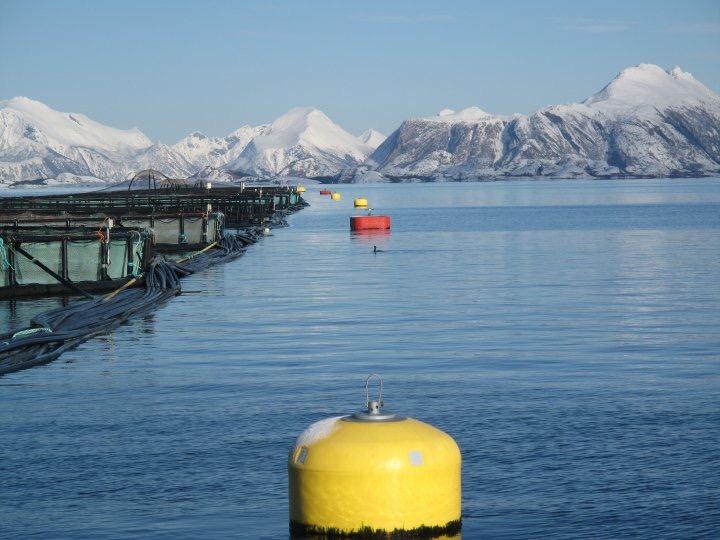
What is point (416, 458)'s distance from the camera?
10.5m

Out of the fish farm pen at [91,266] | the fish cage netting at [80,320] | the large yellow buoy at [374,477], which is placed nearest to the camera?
the large yellow buoy at [374,477]

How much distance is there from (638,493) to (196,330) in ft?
60.2

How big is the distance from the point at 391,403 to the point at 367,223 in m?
74.3

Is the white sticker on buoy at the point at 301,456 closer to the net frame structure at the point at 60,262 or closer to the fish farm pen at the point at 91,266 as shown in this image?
the fish farm pen at the point at 91,266

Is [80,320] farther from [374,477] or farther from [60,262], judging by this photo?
[374,477]

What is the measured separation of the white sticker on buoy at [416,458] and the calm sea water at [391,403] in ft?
7.31

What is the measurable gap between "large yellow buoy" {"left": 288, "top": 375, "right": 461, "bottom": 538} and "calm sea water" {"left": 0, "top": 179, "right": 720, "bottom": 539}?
5.59 feet

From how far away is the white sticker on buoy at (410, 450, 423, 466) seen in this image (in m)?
10.5

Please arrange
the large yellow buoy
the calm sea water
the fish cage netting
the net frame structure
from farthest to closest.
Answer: the net frame structure, the fish cage netting, the calm sea water, the large yellow buoy

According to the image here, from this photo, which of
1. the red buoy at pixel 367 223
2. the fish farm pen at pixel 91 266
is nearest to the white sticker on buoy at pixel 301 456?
the fish farm pen at pixel 91 266

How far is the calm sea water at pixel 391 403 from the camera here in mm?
13453

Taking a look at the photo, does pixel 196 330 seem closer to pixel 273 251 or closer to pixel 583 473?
pixel 583 473

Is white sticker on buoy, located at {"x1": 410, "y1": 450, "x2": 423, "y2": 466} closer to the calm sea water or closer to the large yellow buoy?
the large yellow buoy

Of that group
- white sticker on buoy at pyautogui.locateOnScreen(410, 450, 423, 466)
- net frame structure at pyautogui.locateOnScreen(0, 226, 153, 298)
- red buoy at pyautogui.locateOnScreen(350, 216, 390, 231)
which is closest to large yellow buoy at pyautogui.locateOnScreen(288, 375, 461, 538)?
white sticker on buoy at pyautogui.locateOnScreen(410, 450, 423, 466)
